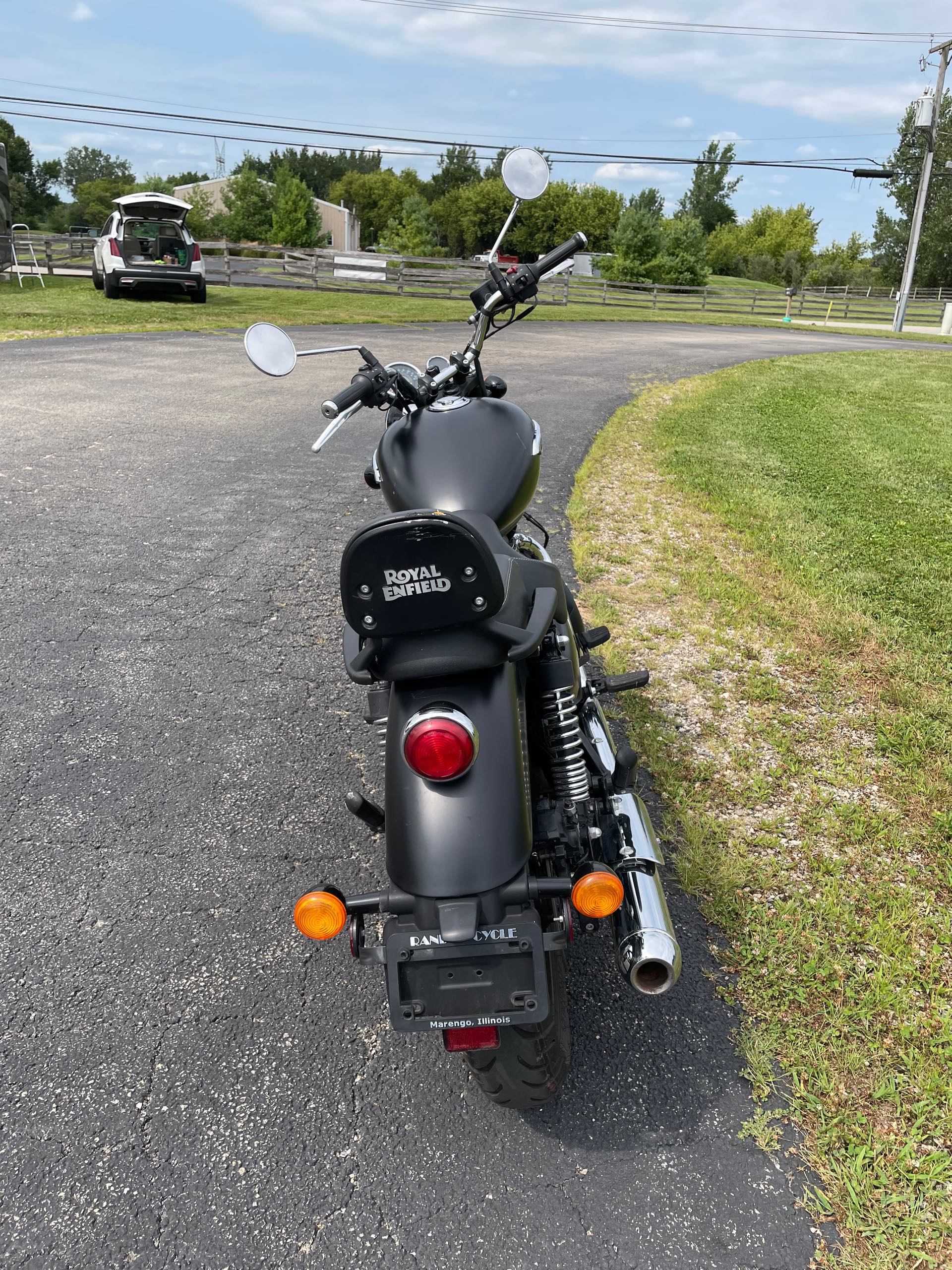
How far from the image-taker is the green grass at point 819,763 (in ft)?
6.45

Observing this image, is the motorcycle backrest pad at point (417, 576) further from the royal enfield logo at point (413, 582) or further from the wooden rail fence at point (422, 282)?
the wooden rail fence at point (422, 282)

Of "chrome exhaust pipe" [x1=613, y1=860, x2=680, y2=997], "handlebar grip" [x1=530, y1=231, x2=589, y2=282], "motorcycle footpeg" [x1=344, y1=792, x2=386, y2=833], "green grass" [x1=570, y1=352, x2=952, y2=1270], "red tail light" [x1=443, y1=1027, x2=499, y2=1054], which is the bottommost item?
"green grass" [x1=570, y1=352, x2=952, y2=1270]

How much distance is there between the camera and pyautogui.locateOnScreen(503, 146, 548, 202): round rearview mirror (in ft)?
10.0

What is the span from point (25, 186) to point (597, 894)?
8587 centimetres

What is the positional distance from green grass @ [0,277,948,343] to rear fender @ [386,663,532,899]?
43.9 feet

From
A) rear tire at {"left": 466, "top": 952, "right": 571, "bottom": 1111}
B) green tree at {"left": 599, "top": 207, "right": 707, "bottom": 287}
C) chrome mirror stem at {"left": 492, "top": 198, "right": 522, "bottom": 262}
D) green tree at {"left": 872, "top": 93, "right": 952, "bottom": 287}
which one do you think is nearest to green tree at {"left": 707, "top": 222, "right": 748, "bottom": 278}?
green tree at {"left": 872, "top": 93, "right": 952, "bottom": 287}

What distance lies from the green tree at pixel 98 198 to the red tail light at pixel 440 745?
285 ft

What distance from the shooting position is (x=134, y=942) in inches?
97.1

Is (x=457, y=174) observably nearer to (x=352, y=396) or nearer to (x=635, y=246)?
(x=635, y=246)

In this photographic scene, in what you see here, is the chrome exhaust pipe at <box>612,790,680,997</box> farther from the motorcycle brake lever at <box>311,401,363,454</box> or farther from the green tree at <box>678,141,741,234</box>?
the green tree at <box>678,141,741,234</box>

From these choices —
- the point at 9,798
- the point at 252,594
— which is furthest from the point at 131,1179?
the point at 252,594

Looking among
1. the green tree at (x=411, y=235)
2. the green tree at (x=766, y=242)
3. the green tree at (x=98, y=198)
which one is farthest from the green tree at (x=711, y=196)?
the green tree at (x=98, y=198)

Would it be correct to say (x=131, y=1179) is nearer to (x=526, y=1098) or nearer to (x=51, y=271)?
(x=526, y=1098)

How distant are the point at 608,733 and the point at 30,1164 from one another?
5.98ft
